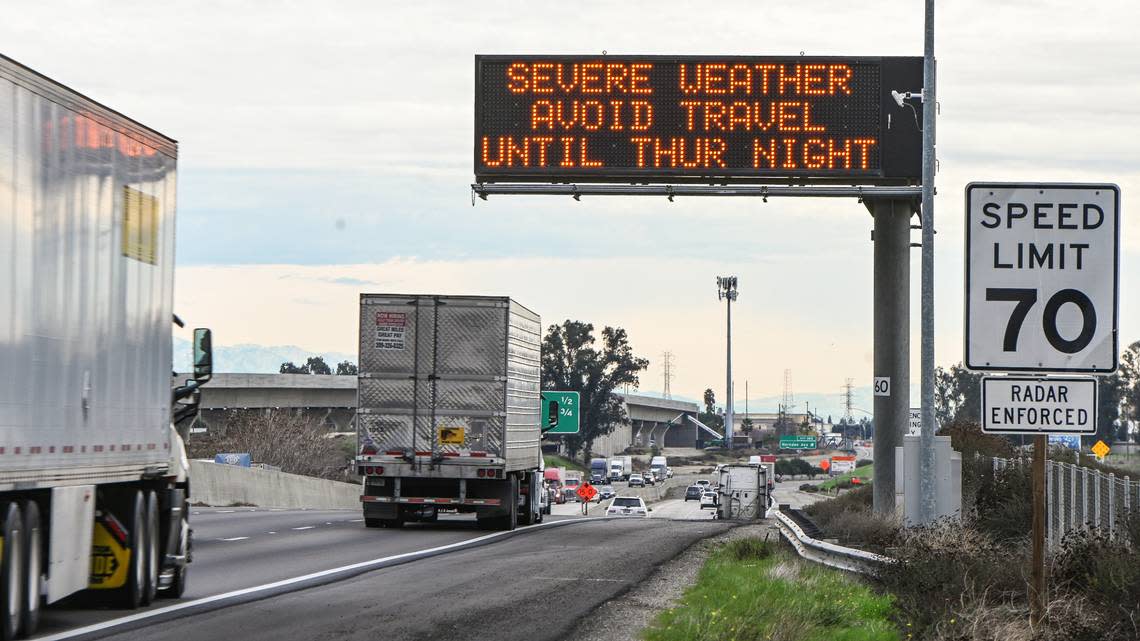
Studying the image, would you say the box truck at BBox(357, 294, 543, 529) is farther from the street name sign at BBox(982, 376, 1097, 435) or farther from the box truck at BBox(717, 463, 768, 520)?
the box truck at BBox(717, 463, 768, 520)

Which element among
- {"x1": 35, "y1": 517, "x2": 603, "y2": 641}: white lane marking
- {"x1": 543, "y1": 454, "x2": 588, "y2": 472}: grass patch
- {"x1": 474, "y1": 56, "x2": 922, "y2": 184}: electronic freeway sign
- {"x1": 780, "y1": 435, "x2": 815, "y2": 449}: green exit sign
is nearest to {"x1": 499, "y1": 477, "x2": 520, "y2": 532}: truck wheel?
{"x1": 35, "y1": 517, "x2": 603, "y2": 641}: white lane marking

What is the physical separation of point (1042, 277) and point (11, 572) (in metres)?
7.55

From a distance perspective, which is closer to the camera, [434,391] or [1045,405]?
[1045,405]

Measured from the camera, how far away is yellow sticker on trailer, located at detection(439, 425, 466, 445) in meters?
30.1

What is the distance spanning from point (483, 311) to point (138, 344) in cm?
1572

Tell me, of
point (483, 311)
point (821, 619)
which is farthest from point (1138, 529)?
point (483, 311)

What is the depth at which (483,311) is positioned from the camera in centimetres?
3003

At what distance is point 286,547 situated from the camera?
24.1 meters

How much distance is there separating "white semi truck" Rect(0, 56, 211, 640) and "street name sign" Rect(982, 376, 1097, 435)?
683 cm

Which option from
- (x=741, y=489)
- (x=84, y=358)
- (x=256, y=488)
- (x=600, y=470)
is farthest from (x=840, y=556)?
(x=600, y=470)

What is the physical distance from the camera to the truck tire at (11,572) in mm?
11469

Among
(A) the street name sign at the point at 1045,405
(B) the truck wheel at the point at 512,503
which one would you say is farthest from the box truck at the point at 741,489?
(A) the street name sign at the point at 1045,405

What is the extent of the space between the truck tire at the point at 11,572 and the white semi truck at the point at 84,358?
2 cm

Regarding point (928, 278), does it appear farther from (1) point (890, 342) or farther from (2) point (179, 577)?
(2) point (179, 577)
